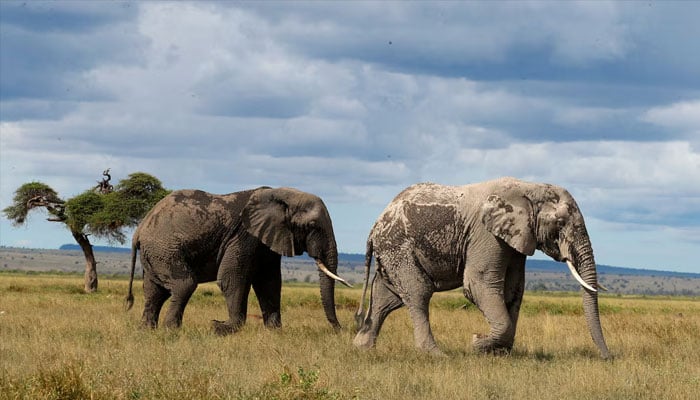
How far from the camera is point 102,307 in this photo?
27312mm

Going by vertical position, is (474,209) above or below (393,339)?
above

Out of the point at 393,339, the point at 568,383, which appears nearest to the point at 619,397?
the point at 568,383

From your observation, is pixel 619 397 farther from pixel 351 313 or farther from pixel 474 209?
pixel 351 313

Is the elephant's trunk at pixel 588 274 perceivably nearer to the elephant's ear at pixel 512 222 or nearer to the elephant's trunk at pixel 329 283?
the elephant's ear at pixel 512 222

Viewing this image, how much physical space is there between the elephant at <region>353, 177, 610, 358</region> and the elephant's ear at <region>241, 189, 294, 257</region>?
114 inches

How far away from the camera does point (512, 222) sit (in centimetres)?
1379

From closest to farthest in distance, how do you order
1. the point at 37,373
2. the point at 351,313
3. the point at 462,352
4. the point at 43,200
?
1. the point at 37,373
2. the point at 462,352
3. the point at 351,313
4. the point at 43,200

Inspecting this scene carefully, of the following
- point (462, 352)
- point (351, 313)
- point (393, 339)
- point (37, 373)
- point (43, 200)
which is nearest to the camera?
point (37, 373)

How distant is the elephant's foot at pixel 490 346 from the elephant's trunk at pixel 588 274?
1.30 meters

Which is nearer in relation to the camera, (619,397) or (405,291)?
(619,397)

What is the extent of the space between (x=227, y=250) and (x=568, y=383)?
7.95 metres

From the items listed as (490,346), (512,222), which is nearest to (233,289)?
(490,346)

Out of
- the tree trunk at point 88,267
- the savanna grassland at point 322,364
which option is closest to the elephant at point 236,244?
the savanna grassland at point 322,364

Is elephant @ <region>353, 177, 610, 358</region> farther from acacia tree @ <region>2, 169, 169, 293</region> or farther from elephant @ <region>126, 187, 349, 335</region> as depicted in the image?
acacia tree @ <region>2, 169, 169, 293</region>
